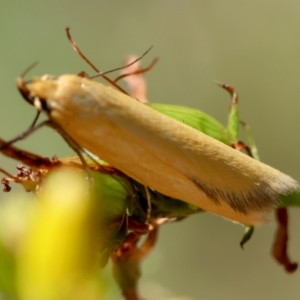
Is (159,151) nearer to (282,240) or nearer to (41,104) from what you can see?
(41,104)

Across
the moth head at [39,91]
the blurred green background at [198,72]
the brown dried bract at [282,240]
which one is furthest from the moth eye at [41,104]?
the blurred green background at [198,72]

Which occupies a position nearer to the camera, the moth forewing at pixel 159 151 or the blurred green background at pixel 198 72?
the moth forewing at pixel 159 151

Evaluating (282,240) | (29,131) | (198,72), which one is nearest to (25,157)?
(29,131)

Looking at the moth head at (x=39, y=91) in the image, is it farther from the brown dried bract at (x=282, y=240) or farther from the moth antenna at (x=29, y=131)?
the brown dried bract at (x=282, y=240)

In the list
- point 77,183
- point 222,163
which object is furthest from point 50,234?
point 222,163

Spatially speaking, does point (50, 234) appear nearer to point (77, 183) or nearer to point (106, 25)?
point (77, 183)

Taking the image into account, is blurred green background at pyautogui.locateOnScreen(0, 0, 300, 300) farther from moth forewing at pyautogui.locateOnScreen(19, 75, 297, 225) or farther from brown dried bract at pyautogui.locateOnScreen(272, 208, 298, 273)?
moth forewing at pyautogui.locateOnScreen(19, 75, 297, 225)

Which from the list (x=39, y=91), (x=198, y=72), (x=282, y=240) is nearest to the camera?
(x=39, y=91)
